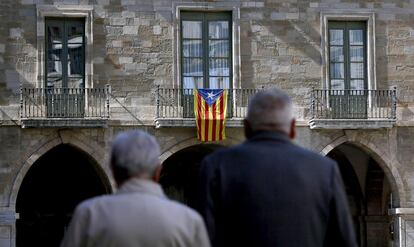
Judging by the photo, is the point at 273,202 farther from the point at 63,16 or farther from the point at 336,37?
the point at 336,37

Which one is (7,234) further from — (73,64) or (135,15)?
(135,15)

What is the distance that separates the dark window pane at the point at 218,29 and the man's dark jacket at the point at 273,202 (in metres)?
19.8

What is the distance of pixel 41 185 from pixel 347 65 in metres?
8.94

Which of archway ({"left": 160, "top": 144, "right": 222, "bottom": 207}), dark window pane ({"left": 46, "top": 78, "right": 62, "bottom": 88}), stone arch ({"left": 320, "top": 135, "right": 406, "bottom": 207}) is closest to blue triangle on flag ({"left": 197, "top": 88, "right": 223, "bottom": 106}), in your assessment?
→ stone arch ({"left": 320, "top": 135, "right": 406, "bottom": 207})

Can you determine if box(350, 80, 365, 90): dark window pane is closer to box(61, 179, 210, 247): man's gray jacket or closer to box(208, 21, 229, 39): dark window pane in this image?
box(208, 21, 229, 39): dark window pane

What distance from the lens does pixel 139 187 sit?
4871mm

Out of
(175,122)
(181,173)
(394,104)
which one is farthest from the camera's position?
(181,173)

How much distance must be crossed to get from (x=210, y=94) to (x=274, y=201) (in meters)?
19.0

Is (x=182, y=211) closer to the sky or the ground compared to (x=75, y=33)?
closer to the ground

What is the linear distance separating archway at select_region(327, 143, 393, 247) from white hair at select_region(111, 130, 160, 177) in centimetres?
2363

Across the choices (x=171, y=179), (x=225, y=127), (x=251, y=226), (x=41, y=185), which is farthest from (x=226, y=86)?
(x=251, y=226)

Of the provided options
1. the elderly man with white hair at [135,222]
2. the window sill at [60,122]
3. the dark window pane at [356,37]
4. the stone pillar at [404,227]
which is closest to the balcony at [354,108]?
the dark window pane at [356,37]

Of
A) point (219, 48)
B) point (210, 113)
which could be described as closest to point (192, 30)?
point (219, 48)

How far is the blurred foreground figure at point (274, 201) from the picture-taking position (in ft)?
17.8
